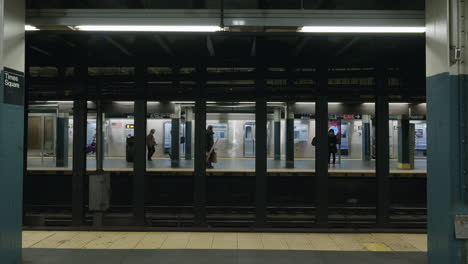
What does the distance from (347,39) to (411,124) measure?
7.13 meters

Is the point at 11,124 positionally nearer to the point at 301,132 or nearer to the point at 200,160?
the point at 200,160

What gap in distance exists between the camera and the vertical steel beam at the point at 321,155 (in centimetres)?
598

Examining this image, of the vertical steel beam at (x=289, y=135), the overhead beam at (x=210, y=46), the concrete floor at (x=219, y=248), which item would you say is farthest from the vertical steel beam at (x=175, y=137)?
the concrete floor at (x=219, y=248)

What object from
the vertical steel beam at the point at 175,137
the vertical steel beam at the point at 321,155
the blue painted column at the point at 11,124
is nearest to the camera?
the blue painted column at the point at 11,124

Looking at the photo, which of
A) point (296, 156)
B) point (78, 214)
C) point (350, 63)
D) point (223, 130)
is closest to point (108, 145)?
point (223, 130)

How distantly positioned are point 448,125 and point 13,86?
4.14 metres

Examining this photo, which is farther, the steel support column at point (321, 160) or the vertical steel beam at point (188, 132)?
the vertical steel beam at point (188, 132)

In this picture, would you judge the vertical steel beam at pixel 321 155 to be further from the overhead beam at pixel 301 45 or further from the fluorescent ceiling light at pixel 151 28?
the fluorescent ceiling light at pixel 151 28

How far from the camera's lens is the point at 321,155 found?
5.98m

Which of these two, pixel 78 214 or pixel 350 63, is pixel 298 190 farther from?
pixel 78 214

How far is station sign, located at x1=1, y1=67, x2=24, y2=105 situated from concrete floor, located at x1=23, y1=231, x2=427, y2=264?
1742mm

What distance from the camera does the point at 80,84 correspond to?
6168mm

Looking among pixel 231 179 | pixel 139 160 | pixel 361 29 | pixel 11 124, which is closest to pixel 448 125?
pixel 361 29

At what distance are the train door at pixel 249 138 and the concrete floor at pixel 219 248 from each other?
8.66 metres
